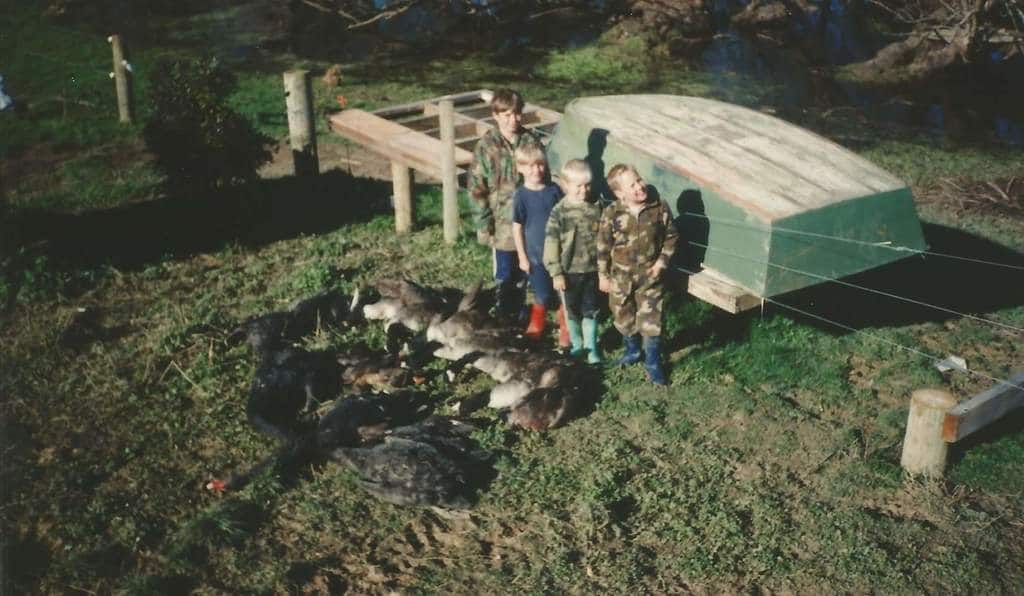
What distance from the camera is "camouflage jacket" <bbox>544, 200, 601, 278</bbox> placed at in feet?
22.6

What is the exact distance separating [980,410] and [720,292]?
1.95 m

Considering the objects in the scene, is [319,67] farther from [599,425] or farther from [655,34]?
[599,425]

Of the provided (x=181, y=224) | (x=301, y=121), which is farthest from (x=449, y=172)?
(x=181, y=224)

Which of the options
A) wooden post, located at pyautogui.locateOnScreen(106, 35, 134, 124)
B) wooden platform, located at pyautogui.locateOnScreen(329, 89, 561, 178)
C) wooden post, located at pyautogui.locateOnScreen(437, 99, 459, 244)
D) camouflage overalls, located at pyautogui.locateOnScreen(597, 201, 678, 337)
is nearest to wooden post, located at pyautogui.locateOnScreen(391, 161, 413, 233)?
wooden platform, located at pyautogui.locateOnScreen(329, 89, 561, 178)

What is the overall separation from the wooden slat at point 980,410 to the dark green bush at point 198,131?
7.44 meters

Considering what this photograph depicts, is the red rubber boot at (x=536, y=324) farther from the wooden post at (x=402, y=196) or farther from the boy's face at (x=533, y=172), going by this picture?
the wooden post at (x=402, y=196)

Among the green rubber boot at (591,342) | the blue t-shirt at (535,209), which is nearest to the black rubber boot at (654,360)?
the green rubber boot at (591,342)

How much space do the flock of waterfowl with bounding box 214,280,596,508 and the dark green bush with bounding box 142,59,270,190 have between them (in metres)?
2.44

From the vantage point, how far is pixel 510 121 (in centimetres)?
758

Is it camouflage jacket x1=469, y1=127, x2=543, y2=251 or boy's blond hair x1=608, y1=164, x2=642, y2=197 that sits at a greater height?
boy's blond hair x1=608, y1=164, x2=642, y2=197

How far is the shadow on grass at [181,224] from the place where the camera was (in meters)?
9.66

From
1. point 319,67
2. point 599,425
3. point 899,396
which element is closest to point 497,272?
point 599,425

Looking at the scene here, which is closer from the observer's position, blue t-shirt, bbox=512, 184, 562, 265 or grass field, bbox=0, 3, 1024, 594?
grass field, bbox=0, 3, 1024, 594

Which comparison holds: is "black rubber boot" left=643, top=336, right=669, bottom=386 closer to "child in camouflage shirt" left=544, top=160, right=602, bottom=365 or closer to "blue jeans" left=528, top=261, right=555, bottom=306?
"child in camouflage shirt" left=544, top=160, right=602, bottom=365
